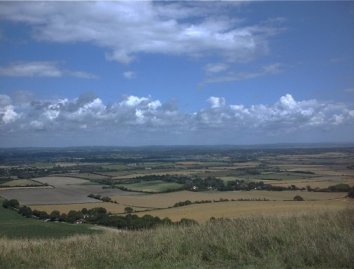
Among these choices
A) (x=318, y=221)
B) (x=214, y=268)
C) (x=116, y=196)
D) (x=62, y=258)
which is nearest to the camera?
(x=214, y=268)

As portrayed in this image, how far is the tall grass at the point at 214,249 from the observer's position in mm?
7977

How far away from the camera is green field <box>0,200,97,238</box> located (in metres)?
31.3

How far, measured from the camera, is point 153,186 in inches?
3132

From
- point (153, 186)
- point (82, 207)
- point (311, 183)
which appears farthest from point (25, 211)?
point (311, 183)

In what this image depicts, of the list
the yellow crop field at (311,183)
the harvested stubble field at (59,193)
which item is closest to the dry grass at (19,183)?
the harvested stubble field at (59,193)

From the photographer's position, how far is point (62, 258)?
852cm

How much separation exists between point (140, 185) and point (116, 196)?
1604cm

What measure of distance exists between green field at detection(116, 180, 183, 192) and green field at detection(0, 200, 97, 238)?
87.4ft

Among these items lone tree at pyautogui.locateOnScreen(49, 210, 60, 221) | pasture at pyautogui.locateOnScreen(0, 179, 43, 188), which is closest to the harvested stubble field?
pasture at pyautogui.locateOnScreen(0, 179, 43, 188)

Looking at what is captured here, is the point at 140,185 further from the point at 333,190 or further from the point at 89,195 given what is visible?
the point at 333,190

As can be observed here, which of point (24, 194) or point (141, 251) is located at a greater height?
point (141, 251)

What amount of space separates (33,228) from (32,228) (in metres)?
0.12

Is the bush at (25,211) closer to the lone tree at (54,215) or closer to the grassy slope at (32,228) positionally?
the grassy slope at (32,228)

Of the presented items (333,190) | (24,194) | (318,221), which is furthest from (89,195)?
(318,221)
